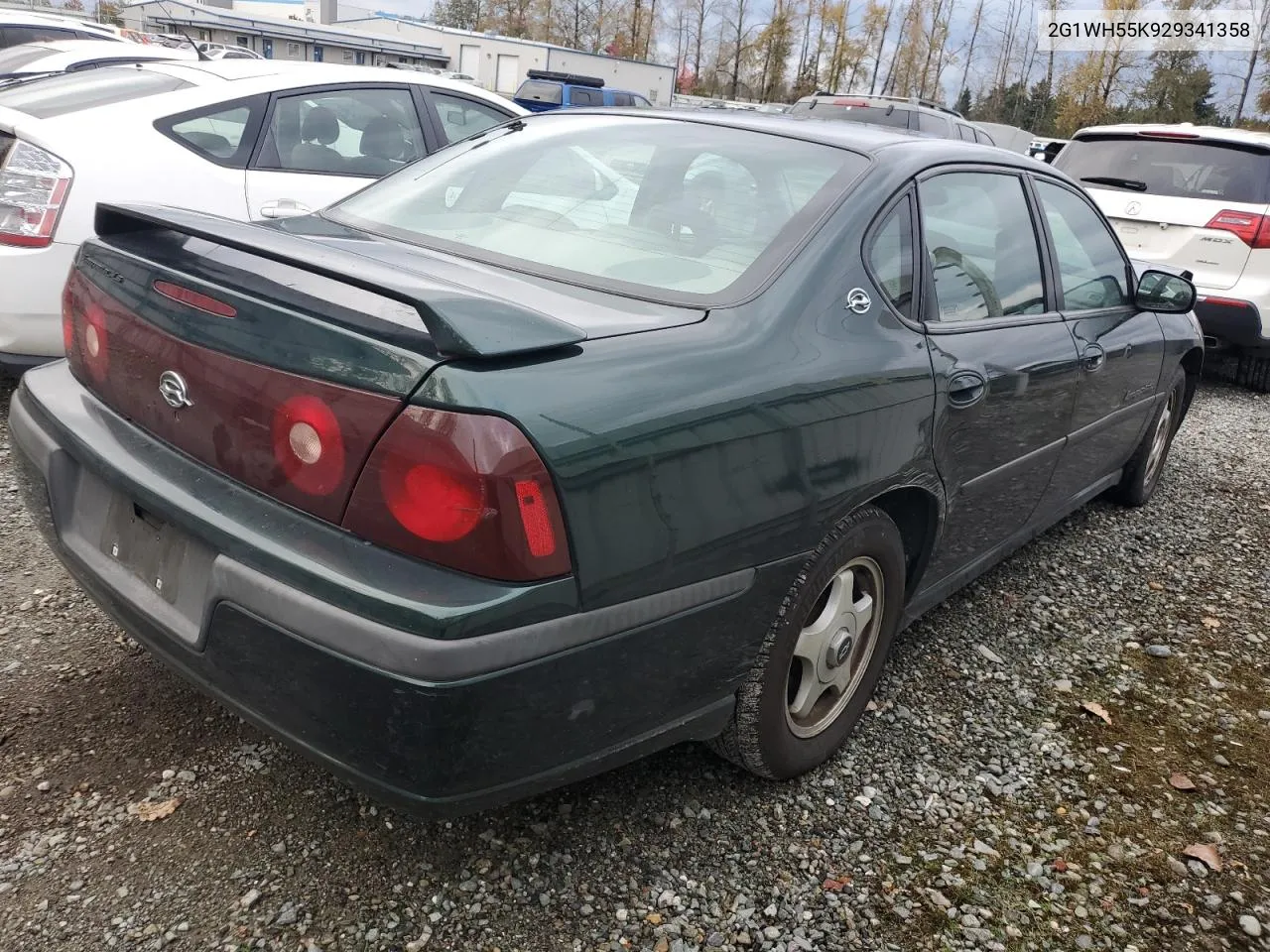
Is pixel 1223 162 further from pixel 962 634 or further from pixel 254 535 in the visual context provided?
pixel 254 535

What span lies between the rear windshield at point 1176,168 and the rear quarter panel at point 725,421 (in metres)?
5.91

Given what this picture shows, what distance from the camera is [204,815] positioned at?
2121 millimetres

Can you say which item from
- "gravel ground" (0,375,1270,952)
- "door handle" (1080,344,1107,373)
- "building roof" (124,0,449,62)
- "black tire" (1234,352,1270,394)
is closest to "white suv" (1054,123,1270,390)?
"black tire" (1234,352,1270,394)

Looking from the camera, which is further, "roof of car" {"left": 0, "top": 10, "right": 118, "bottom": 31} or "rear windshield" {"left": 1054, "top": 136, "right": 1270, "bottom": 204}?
"roof of car" {"left": 0, "top": 10, "right": 118, "bottom": 31}

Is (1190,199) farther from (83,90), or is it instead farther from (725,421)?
(83,90)

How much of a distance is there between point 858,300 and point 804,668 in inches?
34.1

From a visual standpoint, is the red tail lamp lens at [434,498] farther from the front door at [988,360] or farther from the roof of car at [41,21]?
the roof of car at [41,21]

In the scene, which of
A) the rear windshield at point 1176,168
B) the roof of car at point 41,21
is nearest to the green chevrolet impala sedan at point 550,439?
the rear windshield at point 1176,168

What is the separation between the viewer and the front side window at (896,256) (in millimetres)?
2346

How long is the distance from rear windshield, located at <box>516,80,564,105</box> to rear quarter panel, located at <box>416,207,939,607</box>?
22.7 metres

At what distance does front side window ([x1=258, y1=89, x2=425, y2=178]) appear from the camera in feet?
15.5

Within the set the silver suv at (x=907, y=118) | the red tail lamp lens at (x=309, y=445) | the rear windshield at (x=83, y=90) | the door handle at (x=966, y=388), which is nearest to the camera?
the red tail lamp lens at (x=309, y=445)

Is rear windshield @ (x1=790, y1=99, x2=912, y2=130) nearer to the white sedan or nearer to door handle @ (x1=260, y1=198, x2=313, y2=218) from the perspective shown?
the white sedan

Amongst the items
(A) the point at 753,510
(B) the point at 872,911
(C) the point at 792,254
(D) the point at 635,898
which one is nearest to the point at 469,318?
(A) the point at 753,510
